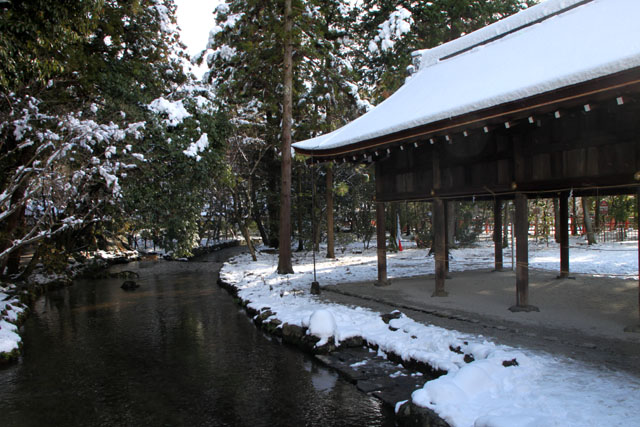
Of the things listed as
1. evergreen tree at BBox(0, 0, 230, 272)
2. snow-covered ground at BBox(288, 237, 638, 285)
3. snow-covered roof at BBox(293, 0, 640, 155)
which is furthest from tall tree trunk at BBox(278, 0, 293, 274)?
snow-covered roof at BBox(293, 0, 640, 155)

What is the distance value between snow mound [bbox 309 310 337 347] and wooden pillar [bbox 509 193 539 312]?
3.27m

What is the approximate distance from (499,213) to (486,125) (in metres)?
6.85

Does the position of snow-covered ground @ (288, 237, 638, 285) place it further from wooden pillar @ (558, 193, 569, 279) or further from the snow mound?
the snow mound

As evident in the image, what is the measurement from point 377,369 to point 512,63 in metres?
6.03

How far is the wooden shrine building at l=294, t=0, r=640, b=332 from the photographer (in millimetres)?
5801

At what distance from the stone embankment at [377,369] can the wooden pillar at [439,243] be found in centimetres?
206

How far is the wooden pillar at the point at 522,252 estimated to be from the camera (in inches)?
295

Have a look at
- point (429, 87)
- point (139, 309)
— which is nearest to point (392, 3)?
point (429, 87)

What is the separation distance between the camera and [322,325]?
24.7 feet

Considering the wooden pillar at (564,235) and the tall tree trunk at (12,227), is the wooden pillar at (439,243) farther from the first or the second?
the tall tree trunk at (12,227)

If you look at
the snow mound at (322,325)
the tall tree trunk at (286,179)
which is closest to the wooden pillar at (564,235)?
the snow mound at (322,325)

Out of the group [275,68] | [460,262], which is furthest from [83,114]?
[460,262]

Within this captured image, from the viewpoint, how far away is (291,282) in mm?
12953

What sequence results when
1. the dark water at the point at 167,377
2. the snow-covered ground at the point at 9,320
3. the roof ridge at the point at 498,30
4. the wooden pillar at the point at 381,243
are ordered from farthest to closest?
the wooden pillar at the point at 381,243 < the roof ridge at the point at 498,30 < the snow-covered ground at the point at 9,320 < the dark water at the point at 167,377
